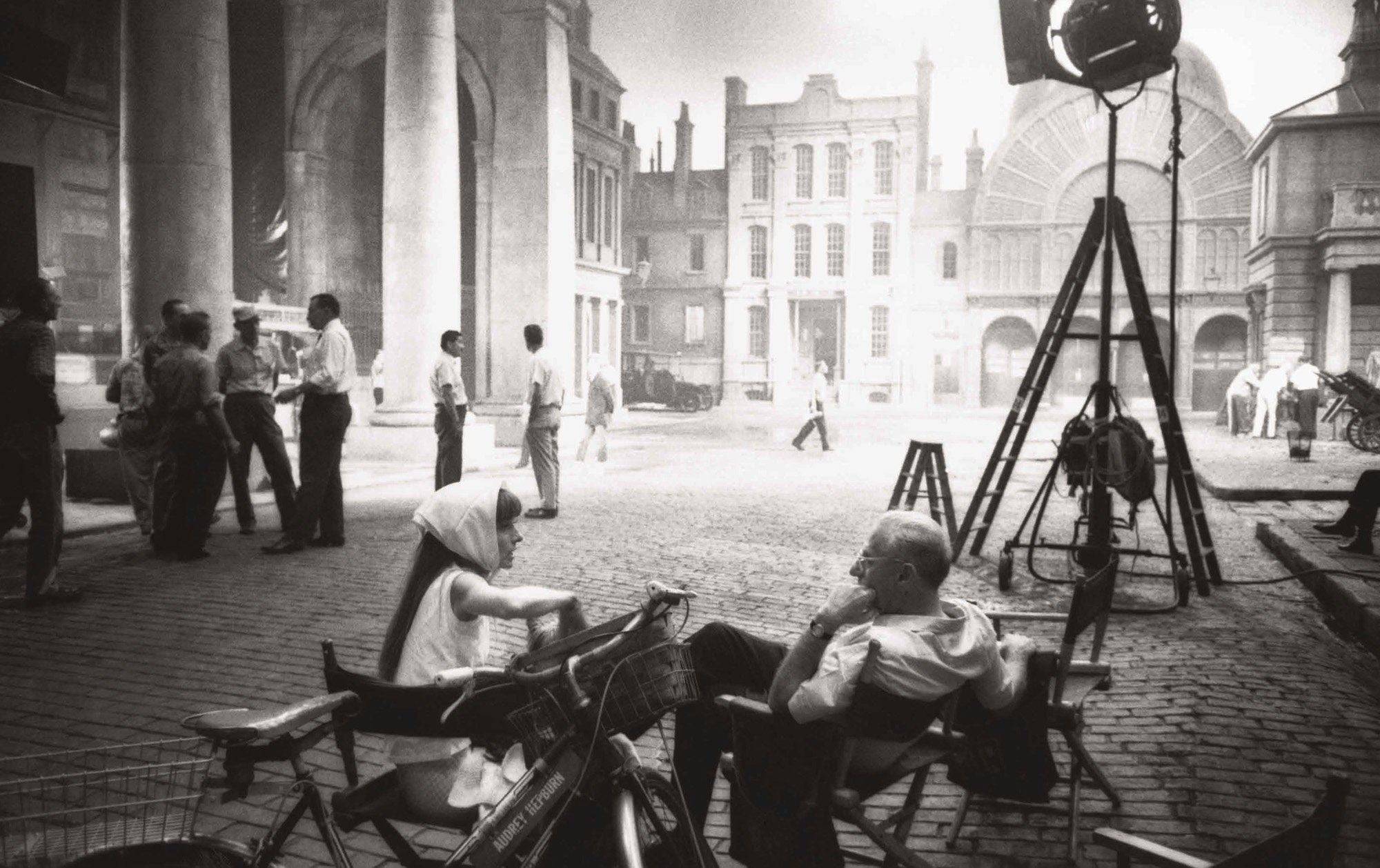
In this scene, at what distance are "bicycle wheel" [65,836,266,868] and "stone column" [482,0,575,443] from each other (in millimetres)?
17566

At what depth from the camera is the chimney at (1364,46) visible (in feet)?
98.4

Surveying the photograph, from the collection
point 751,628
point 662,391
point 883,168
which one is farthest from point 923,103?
point 751,628

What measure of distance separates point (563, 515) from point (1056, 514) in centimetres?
558

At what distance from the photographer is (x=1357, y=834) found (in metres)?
3.46

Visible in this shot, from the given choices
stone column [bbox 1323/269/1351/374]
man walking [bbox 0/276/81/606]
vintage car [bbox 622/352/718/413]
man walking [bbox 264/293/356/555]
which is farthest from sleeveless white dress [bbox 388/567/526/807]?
vintage car [bbox 622/352/718/413]

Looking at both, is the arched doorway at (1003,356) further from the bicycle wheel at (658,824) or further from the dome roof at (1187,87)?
the bicycle wheel at (658,824)

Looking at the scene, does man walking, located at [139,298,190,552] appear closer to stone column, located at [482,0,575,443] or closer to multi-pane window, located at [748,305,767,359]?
stone column, located at [482,0,575,443]

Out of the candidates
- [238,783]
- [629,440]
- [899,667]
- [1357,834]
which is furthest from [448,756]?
[629,440]

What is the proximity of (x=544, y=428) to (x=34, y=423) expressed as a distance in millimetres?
4941

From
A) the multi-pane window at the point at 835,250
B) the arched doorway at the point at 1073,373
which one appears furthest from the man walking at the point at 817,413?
→ the multi-pane window at the point at 835,250

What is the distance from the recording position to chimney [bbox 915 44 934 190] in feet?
175

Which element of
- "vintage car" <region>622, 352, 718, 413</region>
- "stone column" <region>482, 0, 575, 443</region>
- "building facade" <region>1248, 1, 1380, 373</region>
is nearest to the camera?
"stone column" <region>482, 0, 575, 443</region>

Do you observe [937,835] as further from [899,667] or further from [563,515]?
[563,515]

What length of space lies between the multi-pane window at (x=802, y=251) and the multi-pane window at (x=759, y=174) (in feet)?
8.81
